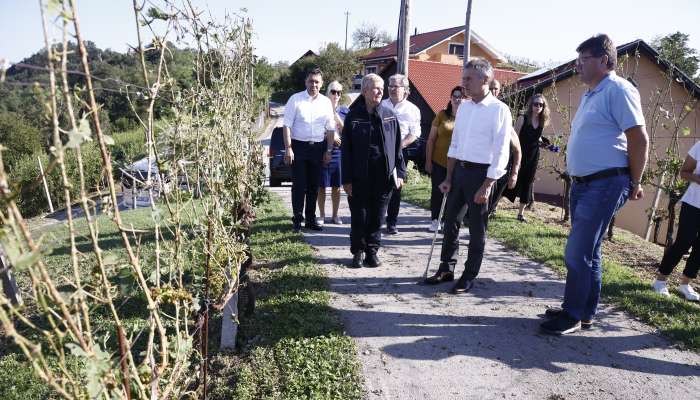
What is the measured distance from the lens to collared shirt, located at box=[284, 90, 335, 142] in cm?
566

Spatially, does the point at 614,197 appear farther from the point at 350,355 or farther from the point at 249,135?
the point at 249,135

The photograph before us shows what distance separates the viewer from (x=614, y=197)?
3188mm

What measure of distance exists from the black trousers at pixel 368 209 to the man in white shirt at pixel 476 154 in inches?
28.2

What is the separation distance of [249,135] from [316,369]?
3346 mm

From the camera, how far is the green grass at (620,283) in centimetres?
364

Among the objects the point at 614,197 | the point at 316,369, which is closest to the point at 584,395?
the point at 614,197

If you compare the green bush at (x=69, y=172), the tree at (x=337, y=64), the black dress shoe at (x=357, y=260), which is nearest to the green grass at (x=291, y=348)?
the black dress shoe at (x=357, y=260)

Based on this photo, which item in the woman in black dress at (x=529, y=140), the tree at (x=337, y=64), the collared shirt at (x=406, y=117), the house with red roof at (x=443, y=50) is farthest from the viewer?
the tree at (x=337, y=64)

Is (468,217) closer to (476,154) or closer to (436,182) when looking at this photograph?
(476,154)

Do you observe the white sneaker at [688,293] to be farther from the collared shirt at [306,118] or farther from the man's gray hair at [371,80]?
the collared shirt at [306,118]

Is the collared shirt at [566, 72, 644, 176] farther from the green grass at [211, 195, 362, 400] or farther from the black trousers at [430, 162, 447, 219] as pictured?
the black trousers at [430, 162, 447, 219]

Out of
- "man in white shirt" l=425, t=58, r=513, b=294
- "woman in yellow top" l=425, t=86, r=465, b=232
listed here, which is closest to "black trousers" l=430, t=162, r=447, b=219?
"woman in yellow top" l=425, t=86, r=465, b=232

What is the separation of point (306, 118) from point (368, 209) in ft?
5.28

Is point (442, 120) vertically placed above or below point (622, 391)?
above
